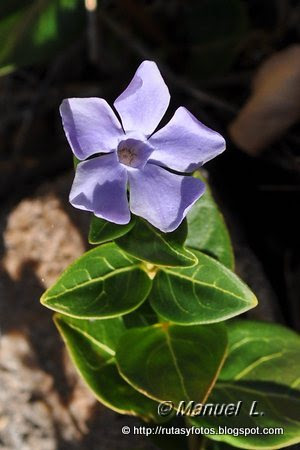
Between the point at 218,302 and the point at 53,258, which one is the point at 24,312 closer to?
the point at 53,258

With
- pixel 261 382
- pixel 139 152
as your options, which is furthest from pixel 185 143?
pixel 261 382

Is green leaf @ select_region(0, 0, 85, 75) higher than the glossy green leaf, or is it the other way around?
green leaf @ select_region(0, 0, 85, 75)

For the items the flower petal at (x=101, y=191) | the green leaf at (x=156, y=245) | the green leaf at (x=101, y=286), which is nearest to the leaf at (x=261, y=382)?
the green leaf at (x=101, y=286)

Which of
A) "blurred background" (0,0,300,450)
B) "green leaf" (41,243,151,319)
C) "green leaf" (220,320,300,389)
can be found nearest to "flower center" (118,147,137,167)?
"green leaf" (41,243,151,319)

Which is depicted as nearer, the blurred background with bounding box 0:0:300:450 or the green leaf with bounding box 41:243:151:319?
the green leaf with bounding box 41:243:151:319

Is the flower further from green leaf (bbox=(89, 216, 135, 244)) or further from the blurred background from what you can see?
the blurred background

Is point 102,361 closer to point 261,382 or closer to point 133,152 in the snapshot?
point 261,382
